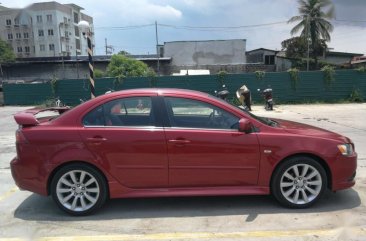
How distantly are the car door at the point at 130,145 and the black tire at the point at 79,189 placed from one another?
8.9 inches

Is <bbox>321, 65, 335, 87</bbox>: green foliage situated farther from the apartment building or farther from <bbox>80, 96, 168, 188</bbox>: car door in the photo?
the apartment building

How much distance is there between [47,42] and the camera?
88.6 m

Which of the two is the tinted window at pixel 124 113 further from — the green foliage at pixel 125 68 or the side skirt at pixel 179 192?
the green foliage at pixel 125 68

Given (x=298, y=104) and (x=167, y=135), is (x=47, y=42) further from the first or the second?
(x=167, y=135)

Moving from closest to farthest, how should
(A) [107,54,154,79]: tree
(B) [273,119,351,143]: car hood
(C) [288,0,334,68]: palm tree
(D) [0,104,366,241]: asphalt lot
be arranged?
(D) [0,104,366,241]: asphalt lot, (B) [273,119,351,143]: car hood, (A) [107,54,154,79]: tree, (C) [288,0,334,68]: palm tree

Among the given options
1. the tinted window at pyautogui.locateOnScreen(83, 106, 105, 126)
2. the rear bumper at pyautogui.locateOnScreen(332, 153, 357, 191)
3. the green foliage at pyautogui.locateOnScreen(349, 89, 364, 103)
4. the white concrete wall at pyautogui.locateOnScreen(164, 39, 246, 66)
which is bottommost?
the green foliage at pyautogui.locateOnScreen(349, 89, 364, 103)

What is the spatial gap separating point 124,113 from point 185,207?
145 cm

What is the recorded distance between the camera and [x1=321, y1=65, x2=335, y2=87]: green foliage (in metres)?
23.5

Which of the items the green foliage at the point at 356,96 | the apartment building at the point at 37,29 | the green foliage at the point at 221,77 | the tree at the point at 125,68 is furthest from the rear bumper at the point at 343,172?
the apartment building at the point at 37,29

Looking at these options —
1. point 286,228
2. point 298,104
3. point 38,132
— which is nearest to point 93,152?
point 38,132

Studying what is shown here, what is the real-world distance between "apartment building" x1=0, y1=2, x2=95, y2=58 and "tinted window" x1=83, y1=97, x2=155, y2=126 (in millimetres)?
84942

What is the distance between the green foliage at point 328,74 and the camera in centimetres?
2347

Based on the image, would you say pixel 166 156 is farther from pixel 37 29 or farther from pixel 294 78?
pixel 37 29

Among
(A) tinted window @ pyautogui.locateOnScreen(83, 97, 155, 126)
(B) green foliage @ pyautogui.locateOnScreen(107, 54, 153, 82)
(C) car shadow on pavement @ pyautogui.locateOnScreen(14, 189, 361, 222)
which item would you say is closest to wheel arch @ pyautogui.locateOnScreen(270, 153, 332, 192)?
(C) car shadow on pavement @ pyautogui.locateOnScreen(14, 189, 361, 222)
